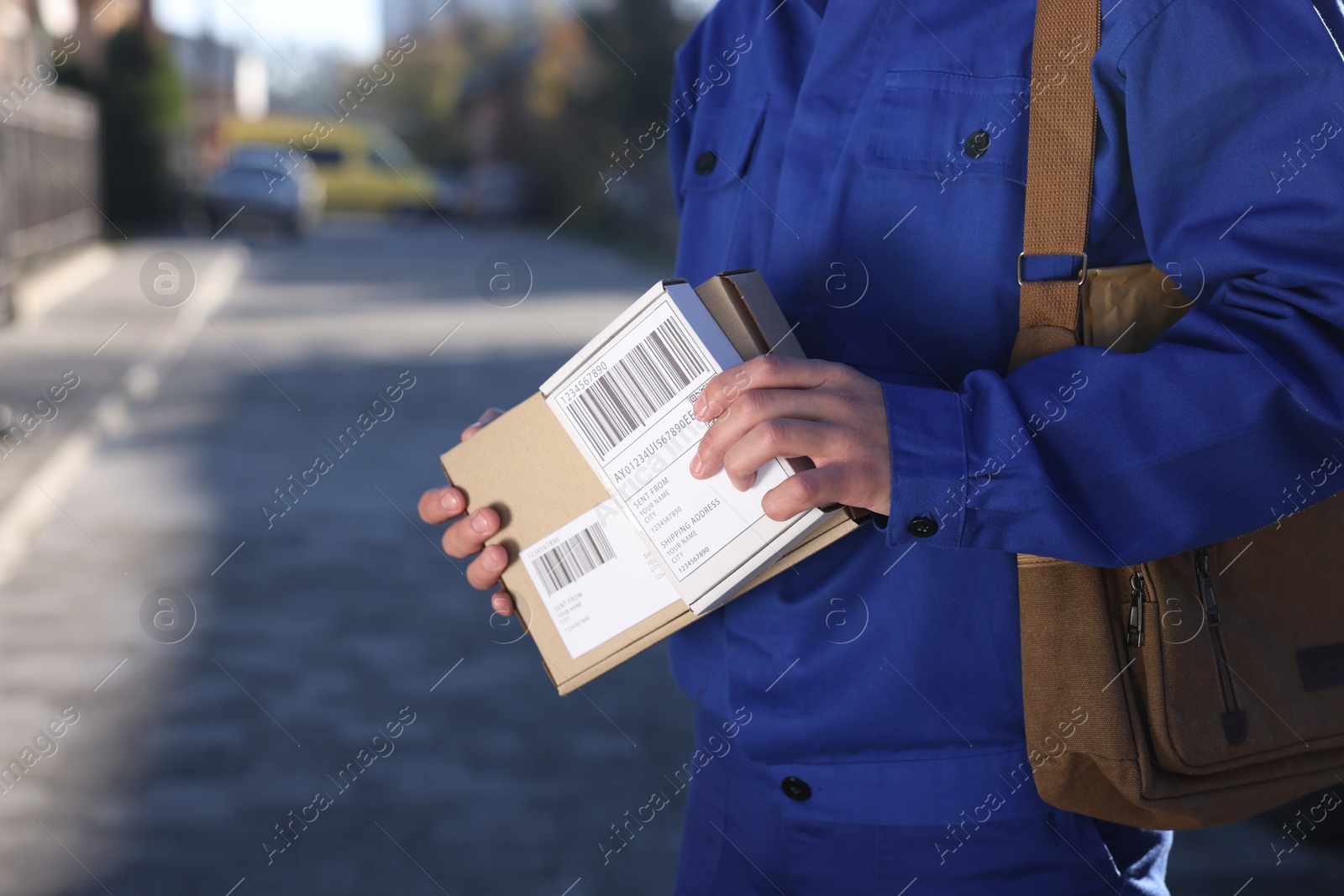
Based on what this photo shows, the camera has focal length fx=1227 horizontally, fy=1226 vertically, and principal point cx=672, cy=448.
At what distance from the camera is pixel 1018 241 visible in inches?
52.1

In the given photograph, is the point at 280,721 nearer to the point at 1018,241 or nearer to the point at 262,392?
the point at 1018,241

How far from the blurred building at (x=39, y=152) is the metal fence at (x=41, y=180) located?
1 cm

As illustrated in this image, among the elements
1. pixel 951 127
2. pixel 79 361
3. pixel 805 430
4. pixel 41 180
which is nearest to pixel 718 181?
pixel 951 127

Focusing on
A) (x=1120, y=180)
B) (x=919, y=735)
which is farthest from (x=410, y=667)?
(x=1120, y=180)

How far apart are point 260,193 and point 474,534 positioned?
26551 mm

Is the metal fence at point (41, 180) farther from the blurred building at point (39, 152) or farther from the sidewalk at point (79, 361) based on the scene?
the sidewalk at point (79, 361)

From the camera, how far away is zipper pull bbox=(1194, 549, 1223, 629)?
1272mm

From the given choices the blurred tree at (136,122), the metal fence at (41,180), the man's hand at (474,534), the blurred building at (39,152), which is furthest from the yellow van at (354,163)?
the man's hand at (474,534)

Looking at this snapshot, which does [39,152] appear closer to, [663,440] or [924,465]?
[663,440]

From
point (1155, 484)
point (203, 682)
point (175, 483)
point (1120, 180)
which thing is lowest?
point (1155, 484)

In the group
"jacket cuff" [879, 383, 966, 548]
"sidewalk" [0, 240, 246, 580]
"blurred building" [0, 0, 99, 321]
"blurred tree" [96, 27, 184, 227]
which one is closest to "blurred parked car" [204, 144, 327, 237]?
"blurred tree" [96, 27, 184, 227]

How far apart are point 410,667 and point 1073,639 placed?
3.92 meters

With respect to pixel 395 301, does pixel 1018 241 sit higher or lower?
lower

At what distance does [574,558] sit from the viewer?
1448 mm
